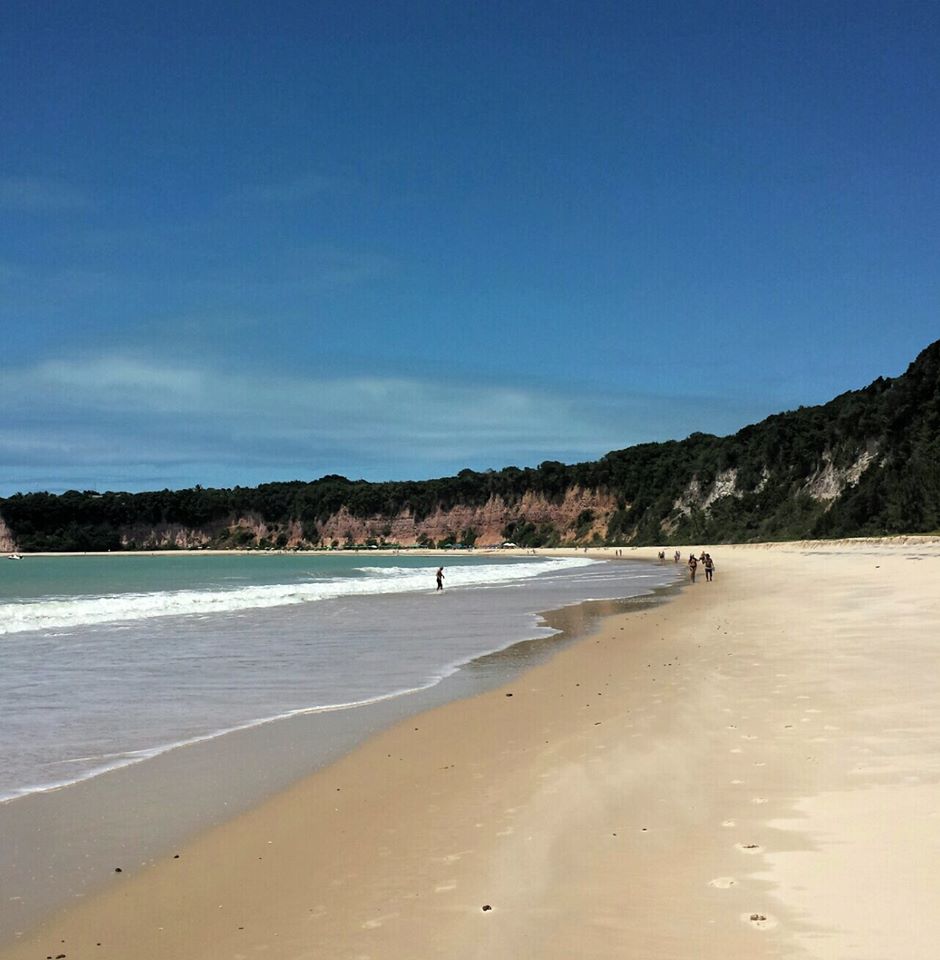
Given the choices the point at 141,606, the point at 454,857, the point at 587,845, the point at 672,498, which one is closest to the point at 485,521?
the point at 672,498

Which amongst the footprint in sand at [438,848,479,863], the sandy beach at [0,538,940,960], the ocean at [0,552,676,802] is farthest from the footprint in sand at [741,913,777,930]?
the ocean at [0,552,676,802]

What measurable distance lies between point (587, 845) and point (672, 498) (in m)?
119

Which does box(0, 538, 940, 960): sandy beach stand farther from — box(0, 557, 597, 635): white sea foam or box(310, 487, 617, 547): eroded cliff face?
box(310, 487, 617, 547): eroded cliff face

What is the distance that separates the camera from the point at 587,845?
18.6 ft

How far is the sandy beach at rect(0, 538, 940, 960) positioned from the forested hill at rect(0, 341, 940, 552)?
59.4 metres

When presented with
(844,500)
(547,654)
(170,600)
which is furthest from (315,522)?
(547,654)

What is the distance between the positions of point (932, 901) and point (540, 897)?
1.95 m

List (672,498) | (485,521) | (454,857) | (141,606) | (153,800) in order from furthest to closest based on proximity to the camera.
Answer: (485,521) < (672,498) < (141,606) < (153,800) < (454,857)

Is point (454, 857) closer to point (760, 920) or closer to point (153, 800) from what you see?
point (760, 920)

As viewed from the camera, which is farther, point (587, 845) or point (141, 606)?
point (141, 606)

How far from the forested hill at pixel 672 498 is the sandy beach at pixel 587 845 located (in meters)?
59.4

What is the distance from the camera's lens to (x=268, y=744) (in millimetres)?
9211

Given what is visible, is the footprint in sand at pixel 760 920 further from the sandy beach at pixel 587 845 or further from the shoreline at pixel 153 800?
the shoreline at pixel 153 800

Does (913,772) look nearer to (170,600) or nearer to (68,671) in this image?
(68,671)
